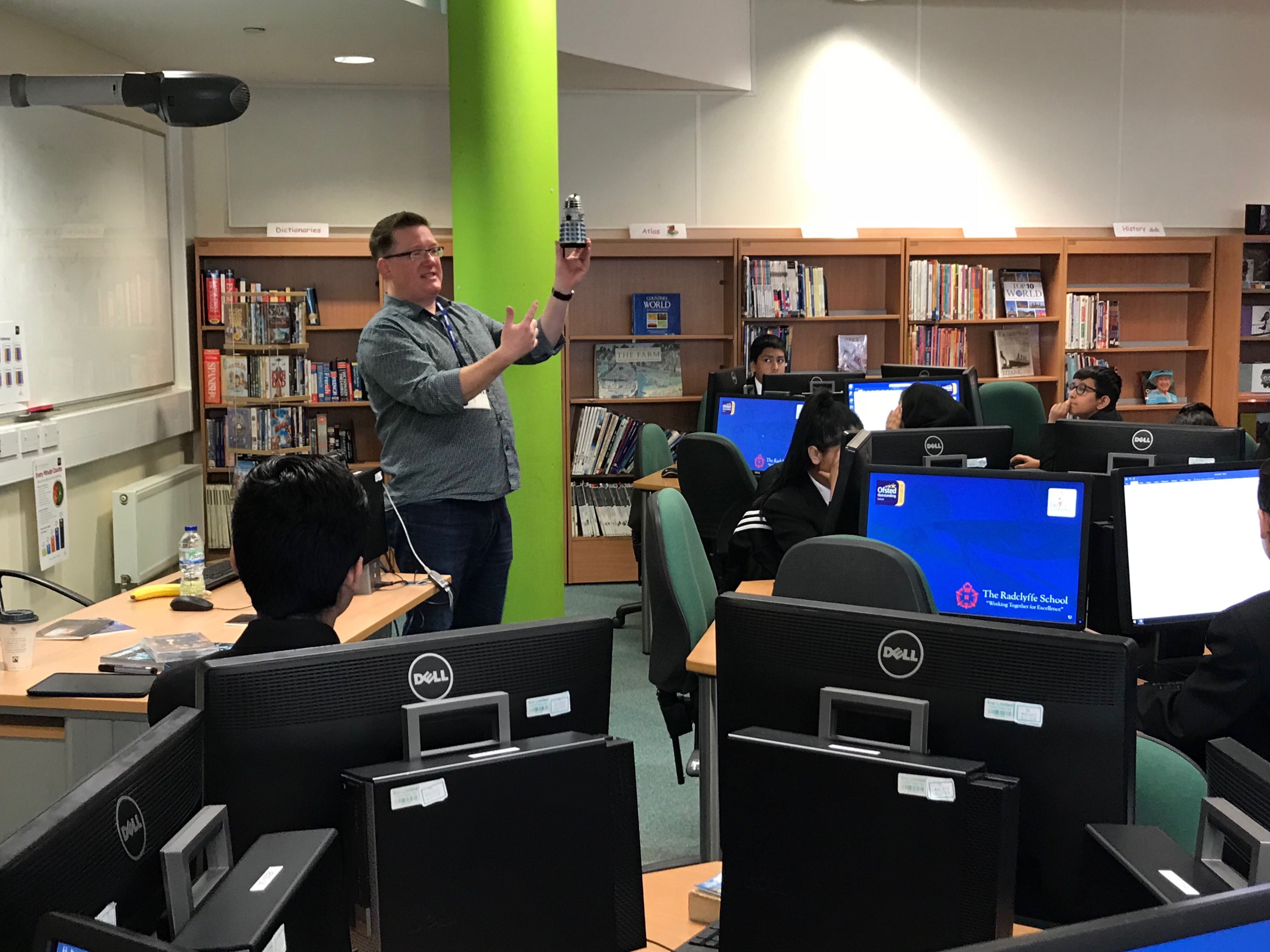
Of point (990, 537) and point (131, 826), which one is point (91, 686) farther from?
point (990, 537)

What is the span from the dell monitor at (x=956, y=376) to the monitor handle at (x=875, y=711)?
4370 mm

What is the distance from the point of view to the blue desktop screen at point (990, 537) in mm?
3020

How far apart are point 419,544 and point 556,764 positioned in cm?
239

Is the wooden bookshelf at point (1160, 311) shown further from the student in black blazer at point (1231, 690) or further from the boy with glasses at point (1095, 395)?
the student in black blazer at point (1231, 690)

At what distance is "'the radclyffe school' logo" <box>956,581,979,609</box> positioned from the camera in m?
3.13

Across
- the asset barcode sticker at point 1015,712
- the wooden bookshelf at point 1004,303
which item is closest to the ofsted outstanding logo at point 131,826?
the asset barcode sticker at point 1015,712

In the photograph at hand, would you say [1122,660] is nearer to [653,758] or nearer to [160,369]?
[653,758]

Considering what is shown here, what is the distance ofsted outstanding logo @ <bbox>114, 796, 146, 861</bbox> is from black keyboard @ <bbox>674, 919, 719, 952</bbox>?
829 millimetres

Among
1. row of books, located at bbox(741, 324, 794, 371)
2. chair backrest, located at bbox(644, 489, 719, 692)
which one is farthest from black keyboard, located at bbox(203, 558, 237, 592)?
row of books, located at bbox(741, 324, 794, 371)

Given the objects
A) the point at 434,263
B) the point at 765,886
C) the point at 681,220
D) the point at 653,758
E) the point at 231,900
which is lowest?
the point at 653,758

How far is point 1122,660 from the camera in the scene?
1328 millimetres

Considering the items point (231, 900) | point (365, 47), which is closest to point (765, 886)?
point (231, 900)

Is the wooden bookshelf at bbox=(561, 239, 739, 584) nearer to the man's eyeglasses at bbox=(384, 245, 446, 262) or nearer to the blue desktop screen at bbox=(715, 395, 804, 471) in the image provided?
the blue desktop screen at bbox=(715, 395, 804, 471)

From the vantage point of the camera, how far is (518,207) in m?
4.92
